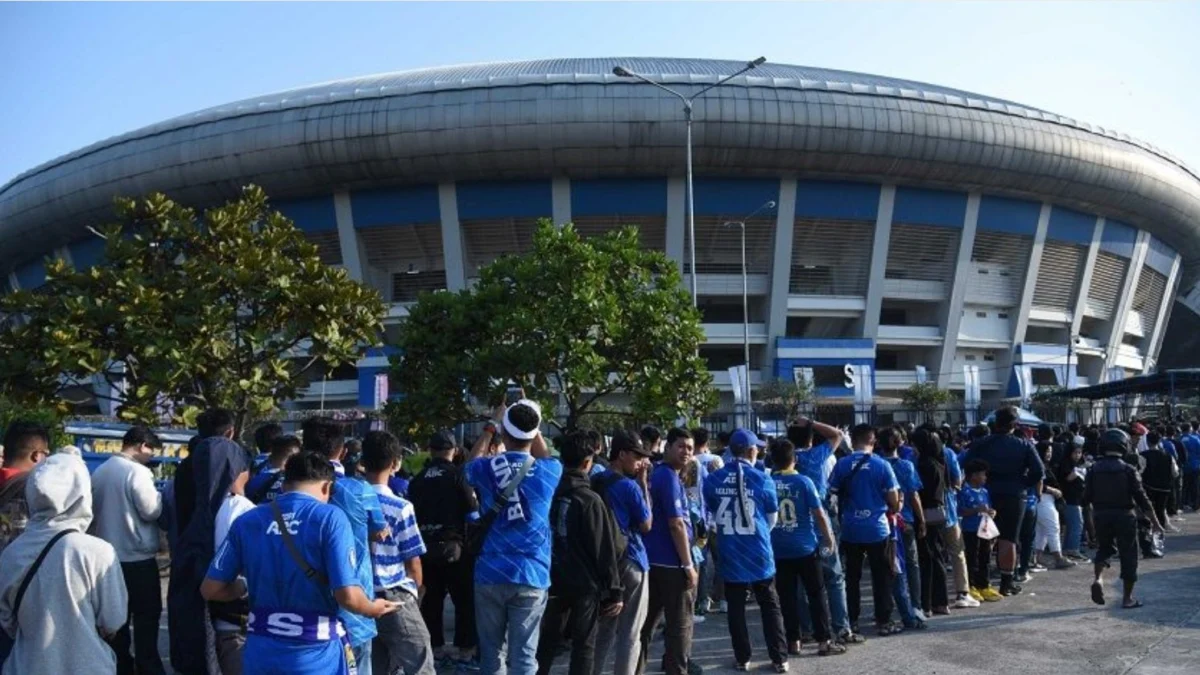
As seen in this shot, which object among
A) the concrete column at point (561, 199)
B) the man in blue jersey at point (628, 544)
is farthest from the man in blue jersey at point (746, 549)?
the concrete column at point (561, 199)

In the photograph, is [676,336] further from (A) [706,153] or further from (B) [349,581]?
(A) [706,153]

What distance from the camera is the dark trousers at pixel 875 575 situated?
8.18m

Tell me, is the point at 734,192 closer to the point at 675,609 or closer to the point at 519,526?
the point at 675,609

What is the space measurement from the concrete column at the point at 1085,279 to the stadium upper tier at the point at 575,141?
3437mm

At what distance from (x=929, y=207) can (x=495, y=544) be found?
129 ft

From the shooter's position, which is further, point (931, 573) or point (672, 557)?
point (931, 573)

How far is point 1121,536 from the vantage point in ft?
29.8

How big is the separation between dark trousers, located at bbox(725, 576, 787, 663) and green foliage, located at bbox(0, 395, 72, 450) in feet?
23.9

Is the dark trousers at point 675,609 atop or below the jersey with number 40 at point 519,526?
below

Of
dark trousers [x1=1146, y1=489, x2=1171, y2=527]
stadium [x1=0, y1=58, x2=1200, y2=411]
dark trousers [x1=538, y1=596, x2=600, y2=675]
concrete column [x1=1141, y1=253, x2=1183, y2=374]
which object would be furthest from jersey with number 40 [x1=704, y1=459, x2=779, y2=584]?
concrete column [x1=1141, y1=253, x2=1183, y2=374]

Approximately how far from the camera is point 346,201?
4000 centimetres

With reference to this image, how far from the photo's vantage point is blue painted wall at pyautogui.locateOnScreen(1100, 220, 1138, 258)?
46.5 metres

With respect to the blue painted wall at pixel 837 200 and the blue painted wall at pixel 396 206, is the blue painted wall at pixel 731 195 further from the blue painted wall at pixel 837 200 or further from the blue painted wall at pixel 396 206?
the blue painted wall at pixel 396 206

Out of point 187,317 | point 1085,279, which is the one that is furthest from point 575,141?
point 1085,279
